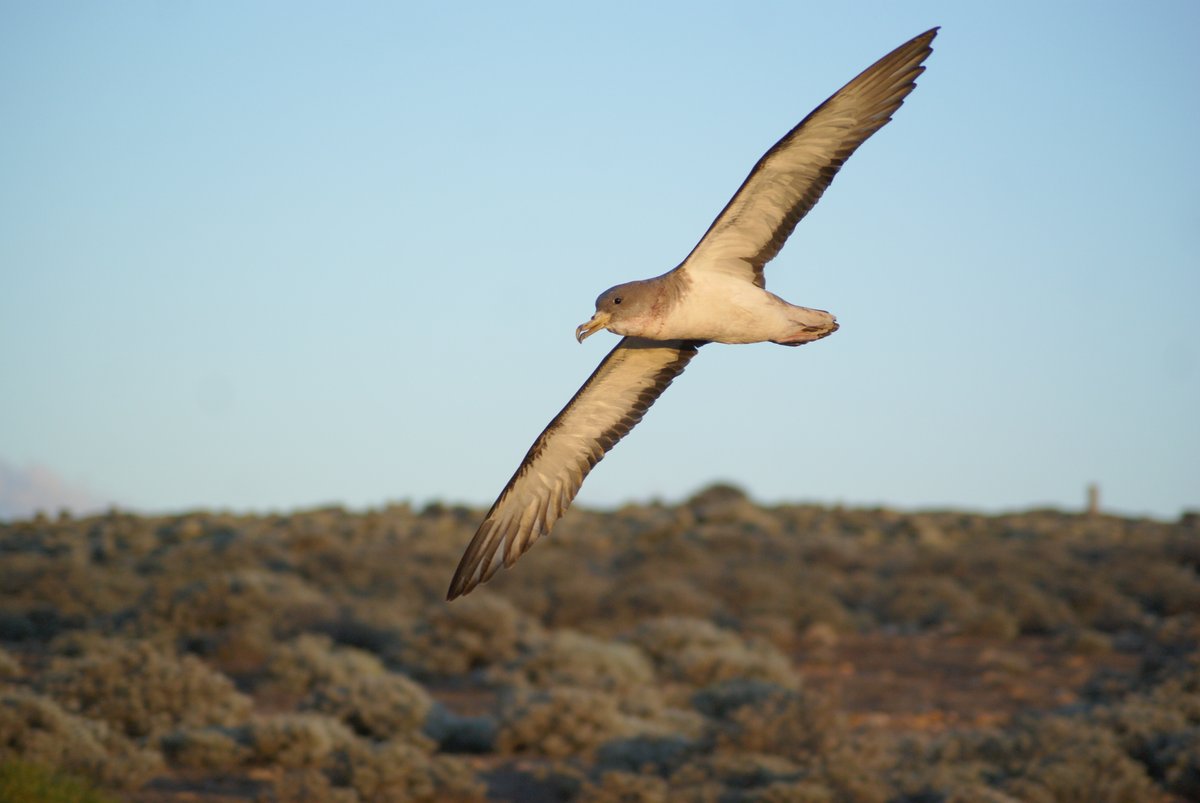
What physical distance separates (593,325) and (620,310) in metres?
0.18

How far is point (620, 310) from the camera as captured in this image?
7.54 m

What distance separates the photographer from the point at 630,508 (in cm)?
4491

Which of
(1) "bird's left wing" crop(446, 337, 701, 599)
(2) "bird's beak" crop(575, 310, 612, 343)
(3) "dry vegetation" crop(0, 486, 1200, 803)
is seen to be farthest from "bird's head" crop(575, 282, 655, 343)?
(3) "dry vegetation" crop(0, 486, 1200, 803)

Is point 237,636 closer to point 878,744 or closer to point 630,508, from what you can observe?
point 878,744

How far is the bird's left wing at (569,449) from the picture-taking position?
917 cm

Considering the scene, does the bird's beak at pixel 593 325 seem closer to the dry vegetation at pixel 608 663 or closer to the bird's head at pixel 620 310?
the bird's head at pixel 620 310

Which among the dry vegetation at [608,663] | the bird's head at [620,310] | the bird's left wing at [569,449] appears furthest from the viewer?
the dry vegetation at [608,663]

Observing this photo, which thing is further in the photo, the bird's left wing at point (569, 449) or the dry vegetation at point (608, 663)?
the dry vegetation at point (608, 663)

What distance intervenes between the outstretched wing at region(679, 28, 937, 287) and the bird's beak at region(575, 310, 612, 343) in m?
0.66

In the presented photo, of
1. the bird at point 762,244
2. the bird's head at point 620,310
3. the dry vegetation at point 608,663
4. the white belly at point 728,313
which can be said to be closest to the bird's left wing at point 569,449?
the bird at point 762,244

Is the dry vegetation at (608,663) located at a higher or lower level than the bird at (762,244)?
lower

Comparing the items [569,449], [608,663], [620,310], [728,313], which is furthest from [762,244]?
[608,663]

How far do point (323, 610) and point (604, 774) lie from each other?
1206 cm

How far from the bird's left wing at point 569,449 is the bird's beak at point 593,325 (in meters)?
1.50
